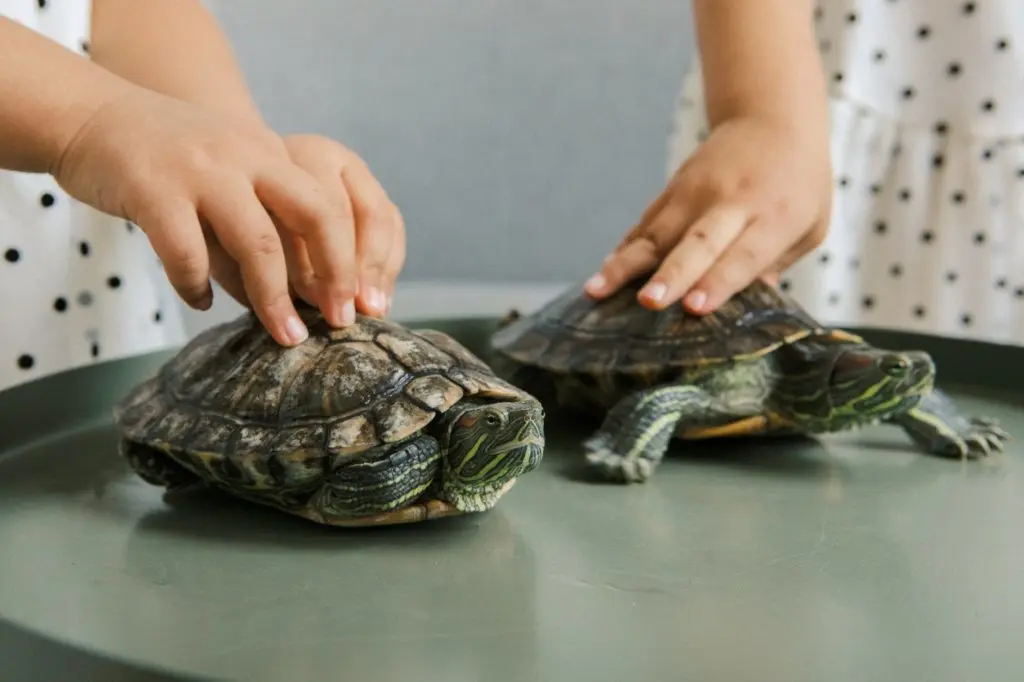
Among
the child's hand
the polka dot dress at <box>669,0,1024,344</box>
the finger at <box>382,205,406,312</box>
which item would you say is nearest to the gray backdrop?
the polka dot dress at <box>669,0,1024,344</box>

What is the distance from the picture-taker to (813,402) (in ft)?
2.84

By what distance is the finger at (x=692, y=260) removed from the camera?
0.89 metres

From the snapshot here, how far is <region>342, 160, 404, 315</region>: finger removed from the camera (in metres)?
0.84

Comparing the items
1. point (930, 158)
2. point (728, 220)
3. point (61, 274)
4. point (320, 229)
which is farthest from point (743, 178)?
point (61, 274)

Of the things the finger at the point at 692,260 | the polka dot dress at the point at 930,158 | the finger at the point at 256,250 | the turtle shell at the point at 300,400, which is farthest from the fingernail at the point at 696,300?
the polka dot dress at the point at 930,158

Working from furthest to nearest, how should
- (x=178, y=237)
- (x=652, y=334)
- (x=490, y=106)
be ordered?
(x=490, y=106) < (x=652, y=334) < (x=178, y=237)

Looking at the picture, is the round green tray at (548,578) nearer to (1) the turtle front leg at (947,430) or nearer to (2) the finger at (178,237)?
(1) the turtle front leg at (947,430)

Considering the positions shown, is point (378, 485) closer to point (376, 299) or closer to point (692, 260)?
point (376, 299)

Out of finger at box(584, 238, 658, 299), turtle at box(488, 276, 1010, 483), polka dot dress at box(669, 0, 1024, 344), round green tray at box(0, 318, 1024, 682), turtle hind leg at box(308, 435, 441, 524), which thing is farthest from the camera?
polka dot dress at box(669, 0, 1024, 344)

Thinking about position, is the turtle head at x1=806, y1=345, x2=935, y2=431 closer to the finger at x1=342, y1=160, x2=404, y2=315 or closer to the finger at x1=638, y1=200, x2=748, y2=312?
the finger at x1=638, y1=200, x2=748, y2=312

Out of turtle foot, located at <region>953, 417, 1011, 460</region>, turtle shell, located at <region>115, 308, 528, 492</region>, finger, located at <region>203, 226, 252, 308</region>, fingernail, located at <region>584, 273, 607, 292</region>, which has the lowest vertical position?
turtle foot, located at <region>953, 417, 1011, 460</region>

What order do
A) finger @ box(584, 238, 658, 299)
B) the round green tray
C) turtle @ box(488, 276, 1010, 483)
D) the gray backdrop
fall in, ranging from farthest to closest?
the gray backdrop, finger @ box(584, 238, 658, 299), turtle @ box(488, 276, 1010, 483), the round green tray

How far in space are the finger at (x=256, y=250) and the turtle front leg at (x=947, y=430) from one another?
56 cm

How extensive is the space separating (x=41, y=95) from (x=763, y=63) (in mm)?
757
